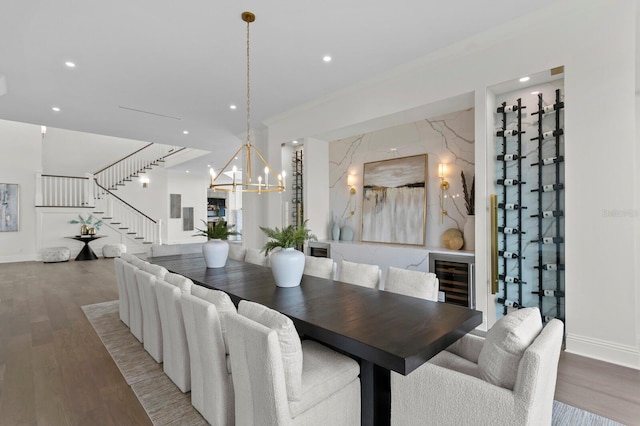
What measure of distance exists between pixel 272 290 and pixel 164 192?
11.6 meters

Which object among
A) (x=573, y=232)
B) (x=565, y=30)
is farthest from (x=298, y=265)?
(x=565, y=30)

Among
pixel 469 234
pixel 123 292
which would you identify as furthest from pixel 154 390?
pixel 469 234

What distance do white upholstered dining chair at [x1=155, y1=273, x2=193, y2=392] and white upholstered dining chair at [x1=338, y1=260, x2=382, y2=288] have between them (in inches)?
56.5

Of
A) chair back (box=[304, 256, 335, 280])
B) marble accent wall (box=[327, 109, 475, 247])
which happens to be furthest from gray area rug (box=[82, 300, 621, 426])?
marble accent wall (box=[327, 109, 475, 247])

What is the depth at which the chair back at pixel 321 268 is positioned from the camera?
129 inches

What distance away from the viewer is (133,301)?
130 inches

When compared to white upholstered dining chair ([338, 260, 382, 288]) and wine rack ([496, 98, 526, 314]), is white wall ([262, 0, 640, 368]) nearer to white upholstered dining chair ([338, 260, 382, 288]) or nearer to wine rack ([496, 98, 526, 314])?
wine rack ([496, 98, 526, 314])

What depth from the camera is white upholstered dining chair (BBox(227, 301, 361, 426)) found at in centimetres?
142

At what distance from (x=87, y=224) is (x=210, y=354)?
10.3 m

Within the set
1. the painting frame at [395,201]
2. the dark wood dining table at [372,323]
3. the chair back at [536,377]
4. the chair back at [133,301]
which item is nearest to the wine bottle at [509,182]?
the painting frame at [395,201]

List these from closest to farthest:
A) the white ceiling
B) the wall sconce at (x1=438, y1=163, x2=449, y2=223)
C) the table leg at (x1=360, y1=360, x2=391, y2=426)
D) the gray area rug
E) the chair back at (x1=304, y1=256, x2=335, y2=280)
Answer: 1. the table leg at (x1=360, y1=360, x2=391, y2=426)
2. the gray area rug
3. the white ceiling
4. the chair back at (x1=304, y1=256, x2=335, y2=280)
5. the wall sconce at (x1=438, y1=163, x2=449, y2=223)

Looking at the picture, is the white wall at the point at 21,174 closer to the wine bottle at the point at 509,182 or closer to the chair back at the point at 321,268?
the chair back at the point at 321,268

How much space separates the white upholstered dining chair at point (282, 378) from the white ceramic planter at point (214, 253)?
202 cm

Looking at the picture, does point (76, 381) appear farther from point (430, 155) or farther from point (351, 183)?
point (430, 155)
